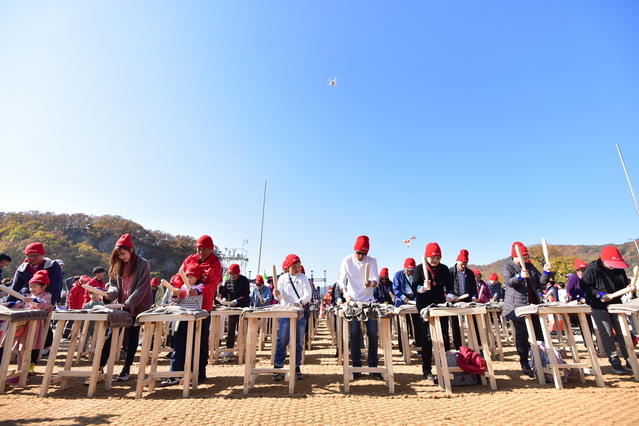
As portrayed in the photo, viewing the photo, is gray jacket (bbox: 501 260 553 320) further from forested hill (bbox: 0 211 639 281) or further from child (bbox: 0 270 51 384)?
forested hill (bbox: 0 211 639 281)

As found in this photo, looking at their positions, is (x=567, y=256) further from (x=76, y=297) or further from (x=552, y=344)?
(x=76, y=297)

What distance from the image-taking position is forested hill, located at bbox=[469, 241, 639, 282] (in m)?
35.8

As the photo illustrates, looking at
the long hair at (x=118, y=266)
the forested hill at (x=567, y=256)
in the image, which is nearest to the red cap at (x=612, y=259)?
the long hair at (x=118, y=266)

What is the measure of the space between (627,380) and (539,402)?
84.3 inches

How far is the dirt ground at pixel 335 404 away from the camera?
3043mm

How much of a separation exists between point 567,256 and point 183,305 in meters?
54.9

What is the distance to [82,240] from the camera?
4788cm

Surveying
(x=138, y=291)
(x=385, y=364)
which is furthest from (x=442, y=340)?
(x=138, y=291)

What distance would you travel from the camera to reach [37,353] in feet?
19.3

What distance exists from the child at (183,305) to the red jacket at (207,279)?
0.07m

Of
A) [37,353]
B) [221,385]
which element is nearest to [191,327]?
[221,385]

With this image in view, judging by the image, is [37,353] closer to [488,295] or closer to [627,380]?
[627,380]

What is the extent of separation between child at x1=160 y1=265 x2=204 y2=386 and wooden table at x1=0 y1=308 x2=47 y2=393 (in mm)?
1946

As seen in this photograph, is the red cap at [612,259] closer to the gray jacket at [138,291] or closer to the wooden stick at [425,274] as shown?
the wooden stick at [425,274]
